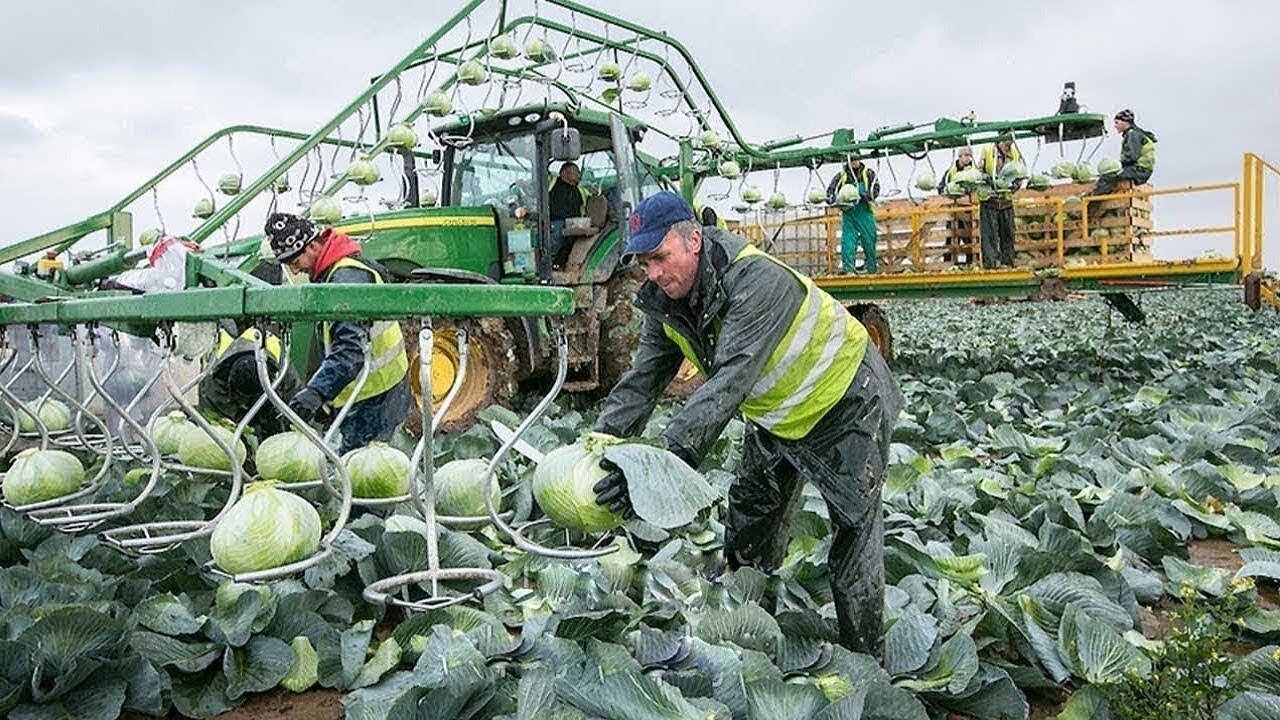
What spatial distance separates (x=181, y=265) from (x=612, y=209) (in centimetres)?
424

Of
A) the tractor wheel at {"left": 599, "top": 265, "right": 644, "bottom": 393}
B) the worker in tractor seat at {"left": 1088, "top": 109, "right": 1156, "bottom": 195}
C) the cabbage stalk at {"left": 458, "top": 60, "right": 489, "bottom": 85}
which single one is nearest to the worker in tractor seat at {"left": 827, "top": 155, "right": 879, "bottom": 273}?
the worker in tractor seat at {"left": 1088, "top": 109, "right": 1156, "bottom": 195}

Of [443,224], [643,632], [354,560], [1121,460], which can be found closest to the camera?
[643,632]

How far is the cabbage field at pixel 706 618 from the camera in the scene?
2.50 metres

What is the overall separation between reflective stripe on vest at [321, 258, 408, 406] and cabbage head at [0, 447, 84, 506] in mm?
1059

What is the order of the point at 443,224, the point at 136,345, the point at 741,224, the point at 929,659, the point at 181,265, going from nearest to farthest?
the point at 929,659, the point at 181,265, the point at 136,345, the point at 443,224, the point at 741,224

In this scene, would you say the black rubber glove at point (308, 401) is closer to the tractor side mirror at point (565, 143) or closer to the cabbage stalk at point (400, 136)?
the cabbage stalk at point (400, 136)

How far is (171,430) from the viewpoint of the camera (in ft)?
12.1

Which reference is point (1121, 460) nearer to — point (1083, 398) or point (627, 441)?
point (1083, 398)

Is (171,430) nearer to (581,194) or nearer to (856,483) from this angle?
(856,483)

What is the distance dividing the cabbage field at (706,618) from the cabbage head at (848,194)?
5.22 metres

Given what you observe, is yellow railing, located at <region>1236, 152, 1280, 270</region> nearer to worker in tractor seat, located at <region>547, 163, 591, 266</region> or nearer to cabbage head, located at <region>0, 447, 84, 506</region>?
worker in tractor seat, located at <region>547, 163, 591, 266</region>

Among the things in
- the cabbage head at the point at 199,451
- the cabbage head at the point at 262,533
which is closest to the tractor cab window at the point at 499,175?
the cabbage head at the point at 199,451

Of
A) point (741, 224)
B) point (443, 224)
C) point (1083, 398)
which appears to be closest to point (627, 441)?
point (443, 224)

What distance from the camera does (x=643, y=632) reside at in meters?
2.75
